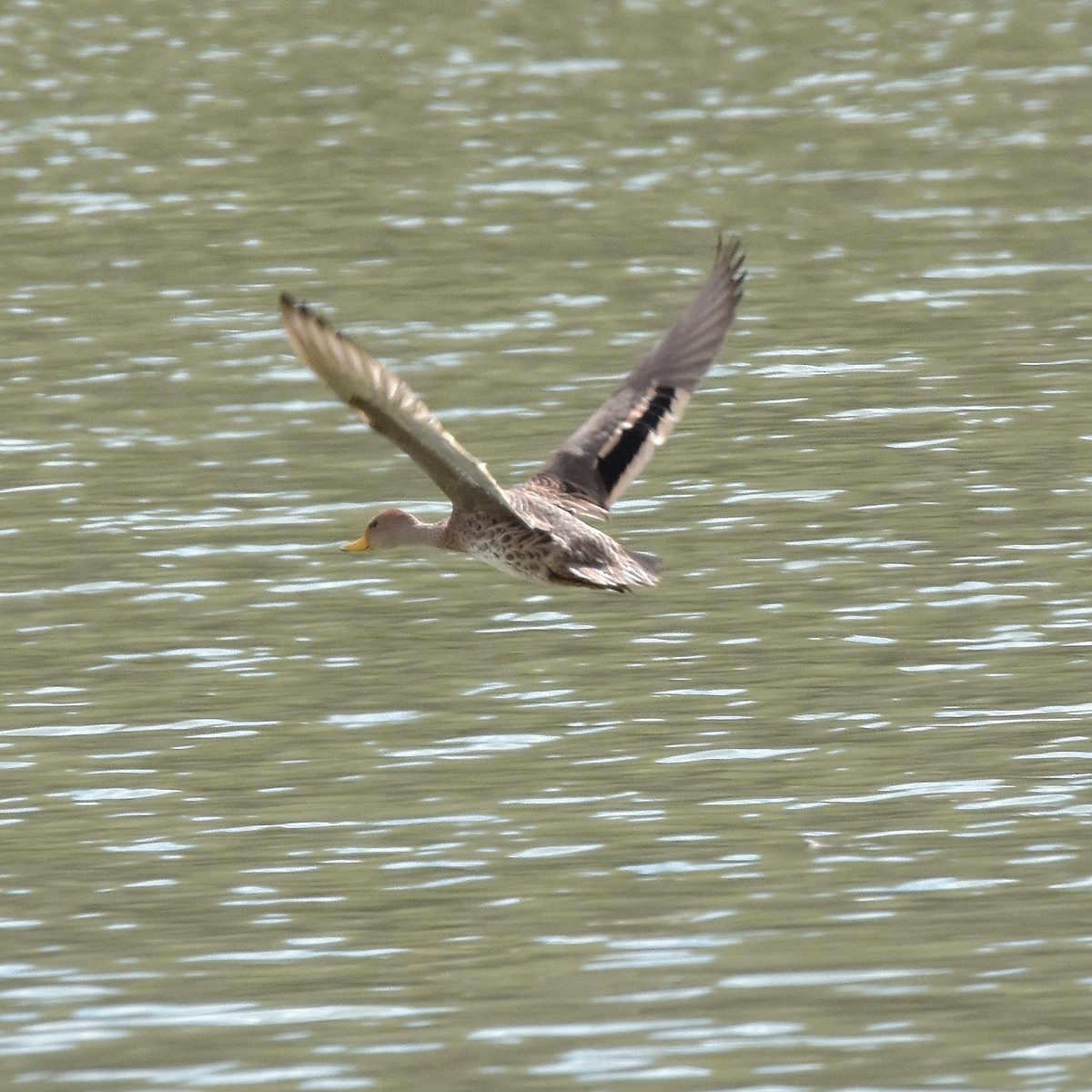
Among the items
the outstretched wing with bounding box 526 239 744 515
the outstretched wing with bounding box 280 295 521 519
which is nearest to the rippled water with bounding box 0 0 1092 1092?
the outstretched wing with bounding box 526 239 744 515

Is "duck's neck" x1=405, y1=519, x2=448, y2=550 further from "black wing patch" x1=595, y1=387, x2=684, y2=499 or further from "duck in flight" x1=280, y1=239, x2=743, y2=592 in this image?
"black wing patch" x1=595, y1=387, x2=684, y2=499

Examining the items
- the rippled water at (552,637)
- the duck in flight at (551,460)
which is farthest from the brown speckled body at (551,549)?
the rippled water at (552,637)

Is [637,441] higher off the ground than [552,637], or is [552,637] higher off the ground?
[637,441]

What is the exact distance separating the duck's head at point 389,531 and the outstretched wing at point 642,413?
611 millimetres

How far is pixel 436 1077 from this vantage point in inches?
314

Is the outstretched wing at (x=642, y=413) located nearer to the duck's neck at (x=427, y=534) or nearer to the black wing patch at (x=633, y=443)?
the black wing patch at (x=633, y=443)

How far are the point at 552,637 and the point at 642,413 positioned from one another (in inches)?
45.3

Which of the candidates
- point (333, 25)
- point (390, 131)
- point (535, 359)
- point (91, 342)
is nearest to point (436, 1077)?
point (535, 359)

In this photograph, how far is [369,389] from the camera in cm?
986

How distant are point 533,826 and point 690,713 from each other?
142 centimetres

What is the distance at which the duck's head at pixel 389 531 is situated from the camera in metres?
12.8

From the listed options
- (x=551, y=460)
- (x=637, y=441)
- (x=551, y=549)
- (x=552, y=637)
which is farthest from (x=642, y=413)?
(x=551, y=549)

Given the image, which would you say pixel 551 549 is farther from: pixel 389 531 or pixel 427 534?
pixel 389 531

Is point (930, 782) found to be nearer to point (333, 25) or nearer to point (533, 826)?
point (533, 826)
